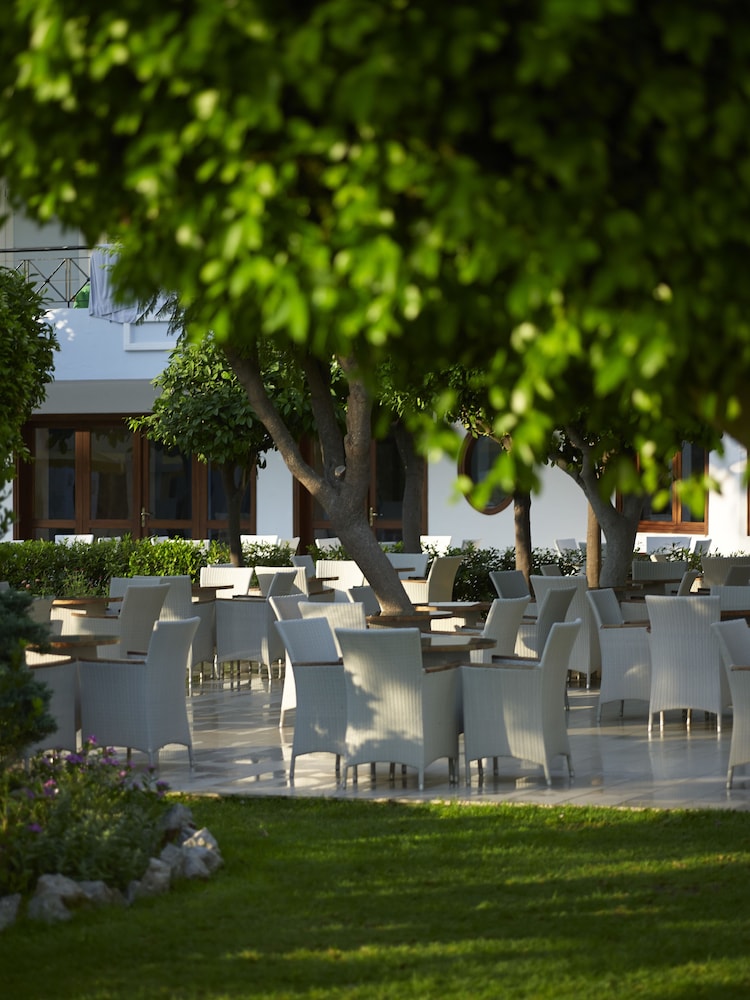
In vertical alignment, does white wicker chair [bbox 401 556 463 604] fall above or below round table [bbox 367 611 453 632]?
above

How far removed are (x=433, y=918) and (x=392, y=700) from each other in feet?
7.01

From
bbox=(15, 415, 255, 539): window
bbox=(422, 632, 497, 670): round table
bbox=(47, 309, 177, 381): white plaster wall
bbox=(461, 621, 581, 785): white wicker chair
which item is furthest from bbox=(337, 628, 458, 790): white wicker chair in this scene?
bbox=(15, 415, 255, 539): window

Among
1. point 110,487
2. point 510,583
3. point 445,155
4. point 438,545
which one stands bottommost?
point 510,583

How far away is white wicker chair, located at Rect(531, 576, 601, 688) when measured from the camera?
37.0 feet

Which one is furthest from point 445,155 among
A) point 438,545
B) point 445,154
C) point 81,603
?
point 438,545

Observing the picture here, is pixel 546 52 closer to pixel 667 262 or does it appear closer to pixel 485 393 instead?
pixel 667 262

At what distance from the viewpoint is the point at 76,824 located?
5.55m

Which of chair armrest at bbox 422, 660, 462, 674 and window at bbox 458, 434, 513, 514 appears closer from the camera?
chair armrest at bbox 422, 660, 462, 674

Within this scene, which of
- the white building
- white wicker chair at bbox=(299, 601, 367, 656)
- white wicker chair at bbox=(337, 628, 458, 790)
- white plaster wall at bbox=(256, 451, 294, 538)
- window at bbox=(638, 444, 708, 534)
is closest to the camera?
white wicker chair at bbox=(337, 628, 458, 790)

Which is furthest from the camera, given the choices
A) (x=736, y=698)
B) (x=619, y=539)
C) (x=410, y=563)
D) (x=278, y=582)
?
(x=410, y=563)

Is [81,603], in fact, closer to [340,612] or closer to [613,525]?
[340,612]

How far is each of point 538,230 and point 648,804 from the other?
544cm

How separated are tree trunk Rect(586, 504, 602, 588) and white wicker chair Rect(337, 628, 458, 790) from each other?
20.3ft

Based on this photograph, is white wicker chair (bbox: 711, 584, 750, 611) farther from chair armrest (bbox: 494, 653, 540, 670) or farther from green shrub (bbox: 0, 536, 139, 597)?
green shrub (bbox: 0, 536, 139, 597)
